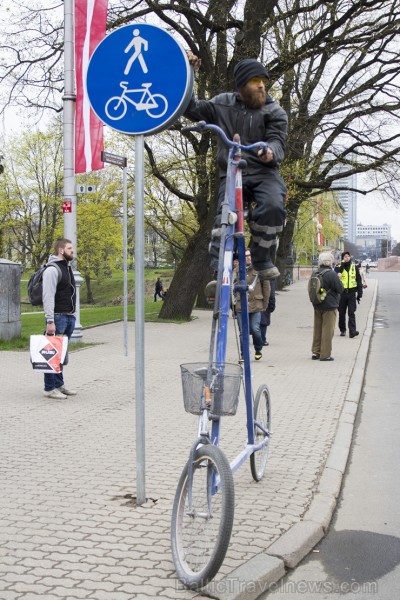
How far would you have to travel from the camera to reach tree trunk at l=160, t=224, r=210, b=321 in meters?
20.4

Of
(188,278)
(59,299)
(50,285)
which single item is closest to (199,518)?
(50,285)

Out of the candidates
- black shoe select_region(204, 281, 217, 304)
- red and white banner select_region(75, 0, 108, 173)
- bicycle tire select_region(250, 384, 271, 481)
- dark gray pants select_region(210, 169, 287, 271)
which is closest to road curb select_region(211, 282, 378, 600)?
bicycle tire select_region(250, 384, 271, 481)

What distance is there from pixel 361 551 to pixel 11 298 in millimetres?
11131

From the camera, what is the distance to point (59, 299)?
29.6 ft

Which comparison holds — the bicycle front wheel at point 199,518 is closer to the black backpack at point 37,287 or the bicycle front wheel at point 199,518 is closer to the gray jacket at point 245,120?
the gray jacket at point 245,120

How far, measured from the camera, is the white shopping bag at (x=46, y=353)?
8617 millimetres

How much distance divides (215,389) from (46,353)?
5226 millimetres

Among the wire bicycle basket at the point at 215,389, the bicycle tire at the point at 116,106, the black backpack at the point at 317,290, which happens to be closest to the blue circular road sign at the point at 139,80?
the bicycle tire at the point at 116,106

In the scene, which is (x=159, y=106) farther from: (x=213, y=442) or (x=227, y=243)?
(x=213, y=442)

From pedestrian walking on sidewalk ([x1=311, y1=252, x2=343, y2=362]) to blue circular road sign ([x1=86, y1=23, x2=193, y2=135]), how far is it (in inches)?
339

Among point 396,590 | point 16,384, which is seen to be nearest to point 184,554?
point 396,590

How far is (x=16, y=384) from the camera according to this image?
1003 centimetres

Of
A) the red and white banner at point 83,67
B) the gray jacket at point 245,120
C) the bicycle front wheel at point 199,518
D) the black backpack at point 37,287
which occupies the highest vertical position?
the red and white banner at point 83,67

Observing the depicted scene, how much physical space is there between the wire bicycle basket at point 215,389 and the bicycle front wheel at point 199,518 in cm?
26
